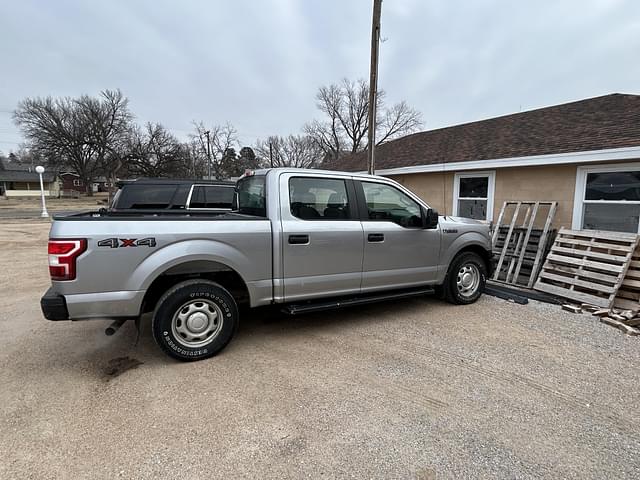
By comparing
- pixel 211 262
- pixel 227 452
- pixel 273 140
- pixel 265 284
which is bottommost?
pixel 227 452

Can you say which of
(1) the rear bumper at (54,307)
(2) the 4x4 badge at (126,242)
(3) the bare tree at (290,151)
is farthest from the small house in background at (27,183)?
(2) the 4x4 badge at (126,242)

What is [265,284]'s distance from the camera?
364 cm

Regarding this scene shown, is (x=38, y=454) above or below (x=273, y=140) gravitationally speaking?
below

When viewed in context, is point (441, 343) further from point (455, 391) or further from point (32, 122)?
point (32, 122)

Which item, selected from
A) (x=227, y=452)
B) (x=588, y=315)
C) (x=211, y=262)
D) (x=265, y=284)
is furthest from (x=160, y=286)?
(x=588, y=315)

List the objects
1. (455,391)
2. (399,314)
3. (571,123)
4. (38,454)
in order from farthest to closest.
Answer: (571,123) → (399,314) → (455,391) → (38,454)

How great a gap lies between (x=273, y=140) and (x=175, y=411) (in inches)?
1878

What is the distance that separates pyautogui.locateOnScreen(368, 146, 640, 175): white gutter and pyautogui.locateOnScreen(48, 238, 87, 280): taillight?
771 cm

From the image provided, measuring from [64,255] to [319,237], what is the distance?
232cm

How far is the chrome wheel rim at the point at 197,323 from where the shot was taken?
3.30m

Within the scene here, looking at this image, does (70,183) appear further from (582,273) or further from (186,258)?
(582,273)

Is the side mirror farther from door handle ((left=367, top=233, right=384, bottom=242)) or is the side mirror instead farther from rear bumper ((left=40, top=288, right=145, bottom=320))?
rear bumper ((left=40, top=288, right=145, bottom=320))

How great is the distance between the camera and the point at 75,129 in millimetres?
41125

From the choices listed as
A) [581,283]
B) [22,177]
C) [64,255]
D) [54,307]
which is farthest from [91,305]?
[22,177]
